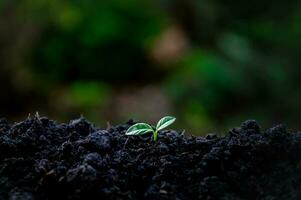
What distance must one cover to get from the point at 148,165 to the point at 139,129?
0.18 metres

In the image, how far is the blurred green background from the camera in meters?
5.73

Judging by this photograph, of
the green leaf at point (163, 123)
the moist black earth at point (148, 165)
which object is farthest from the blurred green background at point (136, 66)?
the moist black earth at point (148, 165)

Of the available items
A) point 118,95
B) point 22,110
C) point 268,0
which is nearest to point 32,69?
point 22,110

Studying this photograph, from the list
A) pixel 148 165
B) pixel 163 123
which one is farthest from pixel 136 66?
pixel 148 165

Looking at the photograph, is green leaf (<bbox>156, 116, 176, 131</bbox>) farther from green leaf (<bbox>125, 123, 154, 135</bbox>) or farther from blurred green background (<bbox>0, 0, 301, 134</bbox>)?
blurred green background (<bbox>0, 0, 301, 134</bbox>)

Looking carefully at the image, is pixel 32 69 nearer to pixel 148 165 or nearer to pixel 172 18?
pixel 172 18

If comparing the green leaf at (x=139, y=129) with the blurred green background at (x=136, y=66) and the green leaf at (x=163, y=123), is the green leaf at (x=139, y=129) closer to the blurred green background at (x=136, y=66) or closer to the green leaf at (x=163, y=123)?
the green leaf at (x=163, y=123)

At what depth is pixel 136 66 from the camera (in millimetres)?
6254

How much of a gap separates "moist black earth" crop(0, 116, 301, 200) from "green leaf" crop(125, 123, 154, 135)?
21 millimetres

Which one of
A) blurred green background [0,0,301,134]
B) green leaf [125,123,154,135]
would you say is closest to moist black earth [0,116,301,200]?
green leaf [125,123,154,135]

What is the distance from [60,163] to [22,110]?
460 centimetres

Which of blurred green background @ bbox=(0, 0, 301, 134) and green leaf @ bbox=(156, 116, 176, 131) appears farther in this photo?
blurred green background @ bbox=(0, 0, 301, 134)

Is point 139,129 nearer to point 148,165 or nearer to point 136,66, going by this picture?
point 148,165

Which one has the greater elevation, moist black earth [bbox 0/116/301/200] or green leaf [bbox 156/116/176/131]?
green leaf [bbox 156/116/176/131]
